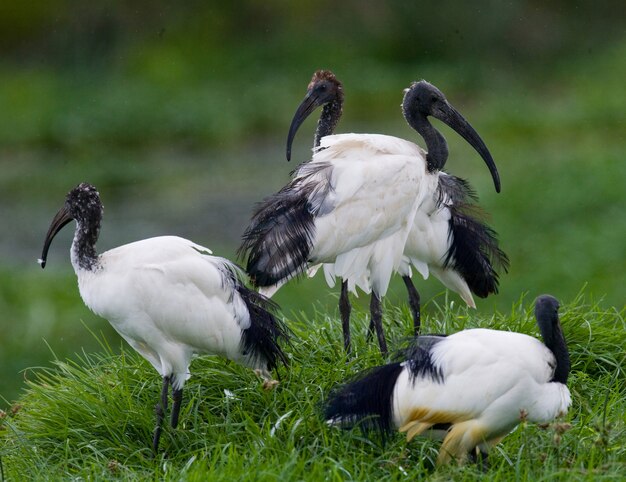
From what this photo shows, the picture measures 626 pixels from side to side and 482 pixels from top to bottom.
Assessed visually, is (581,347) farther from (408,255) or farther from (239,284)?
(239,284)

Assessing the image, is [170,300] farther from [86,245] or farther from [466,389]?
[466,389]

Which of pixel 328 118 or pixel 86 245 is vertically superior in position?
pixel 328 118

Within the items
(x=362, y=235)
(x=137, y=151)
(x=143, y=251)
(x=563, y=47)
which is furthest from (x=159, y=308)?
(x=563, y=47)

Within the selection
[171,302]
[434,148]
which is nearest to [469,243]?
[434,148]

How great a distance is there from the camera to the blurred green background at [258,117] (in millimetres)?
11711

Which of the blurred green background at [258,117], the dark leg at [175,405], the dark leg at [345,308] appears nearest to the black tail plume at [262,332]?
the dark leg at [175,405]

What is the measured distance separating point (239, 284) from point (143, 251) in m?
0.47

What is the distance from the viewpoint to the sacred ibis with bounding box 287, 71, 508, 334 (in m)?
6.71

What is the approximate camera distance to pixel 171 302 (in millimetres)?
5910

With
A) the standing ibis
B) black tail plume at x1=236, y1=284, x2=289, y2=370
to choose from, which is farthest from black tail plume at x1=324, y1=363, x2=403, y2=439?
black tail plume at x1=236, y1=284, x2=289, y2=370

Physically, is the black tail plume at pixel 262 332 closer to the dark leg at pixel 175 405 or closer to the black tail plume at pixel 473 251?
the dark leg at pixel 175 405

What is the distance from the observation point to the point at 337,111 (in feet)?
23.5

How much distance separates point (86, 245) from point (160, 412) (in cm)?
80

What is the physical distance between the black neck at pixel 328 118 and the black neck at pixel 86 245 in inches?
59.2
